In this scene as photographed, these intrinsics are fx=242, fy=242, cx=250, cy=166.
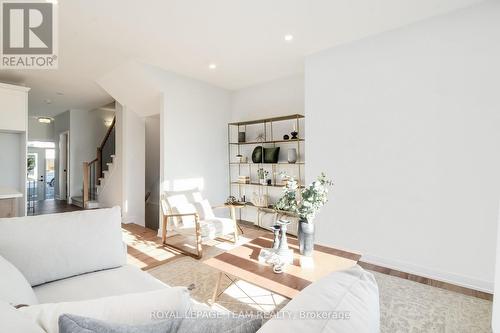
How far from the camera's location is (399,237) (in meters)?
2.72

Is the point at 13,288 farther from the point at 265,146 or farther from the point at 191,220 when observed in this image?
the point at 265,146

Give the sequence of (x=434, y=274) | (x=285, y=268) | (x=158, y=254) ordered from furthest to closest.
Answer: (x=158, y=254)
(x=434, y=274)
(x=285, y=268)

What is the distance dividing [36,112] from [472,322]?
990cm


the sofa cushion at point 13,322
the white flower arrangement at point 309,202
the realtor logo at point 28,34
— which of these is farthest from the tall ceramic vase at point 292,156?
the sofa cushion at point 13,322

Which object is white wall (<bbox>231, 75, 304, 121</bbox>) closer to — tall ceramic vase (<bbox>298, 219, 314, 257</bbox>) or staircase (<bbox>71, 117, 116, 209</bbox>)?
tall ceramic vase (<bbox>298, 219, 314, 257</bbox>)

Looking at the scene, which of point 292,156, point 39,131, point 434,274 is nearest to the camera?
point 434,274

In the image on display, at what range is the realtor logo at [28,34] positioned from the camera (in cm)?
241

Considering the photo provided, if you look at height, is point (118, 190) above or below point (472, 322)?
above

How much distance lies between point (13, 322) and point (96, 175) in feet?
21.6

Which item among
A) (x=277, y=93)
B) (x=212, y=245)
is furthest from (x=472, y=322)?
(x=277, y=93)

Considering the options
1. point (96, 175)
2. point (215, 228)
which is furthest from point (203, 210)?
point (96, 175)

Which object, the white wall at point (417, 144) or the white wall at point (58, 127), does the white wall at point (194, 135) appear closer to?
the white wall at point (417, 144)

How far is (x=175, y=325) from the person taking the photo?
2.24 ft

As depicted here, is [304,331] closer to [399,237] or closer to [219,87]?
[399,237]
